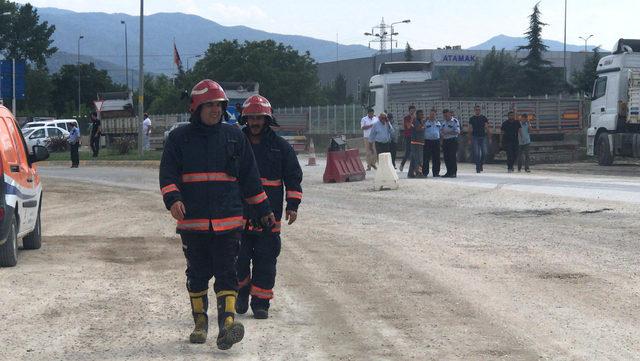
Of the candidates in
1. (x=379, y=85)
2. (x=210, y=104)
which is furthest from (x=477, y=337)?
(x=379, y=85)

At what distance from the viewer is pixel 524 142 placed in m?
29.5

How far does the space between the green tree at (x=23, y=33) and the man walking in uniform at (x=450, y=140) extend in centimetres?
10373

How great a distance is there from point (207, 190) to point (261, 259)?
1.34 m

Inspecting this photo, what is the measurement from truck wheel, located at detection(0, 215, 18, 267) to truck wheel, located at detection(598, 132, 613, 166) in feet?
87.8

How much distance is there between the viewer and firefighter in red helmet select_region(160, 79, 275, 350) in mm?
7578

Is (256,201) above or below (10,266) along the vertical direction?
above

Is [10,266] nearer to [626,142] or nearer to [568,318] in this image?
[568,318]

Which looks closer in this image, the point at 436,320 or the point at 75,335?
the point at 75,335

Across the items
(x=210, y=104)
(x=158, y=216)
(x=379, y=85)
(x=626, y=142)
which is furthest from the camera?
(x=379, y=85)

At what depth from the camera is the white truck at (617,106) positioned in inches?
1332

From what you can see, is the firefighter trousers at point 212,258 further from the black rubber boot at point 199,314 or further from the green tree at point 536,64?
the green tree at point 536,64

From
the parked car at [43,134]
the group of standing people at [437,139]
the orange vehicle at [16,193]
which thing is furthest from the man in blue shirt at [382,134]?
the parked car at [43,134]

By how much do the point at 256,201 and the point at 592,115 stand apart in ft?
98.1

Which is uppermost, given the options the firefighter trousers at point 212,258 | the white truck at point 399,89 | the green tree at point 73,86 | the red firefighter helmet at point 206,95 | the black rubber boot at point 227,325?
the green tree at point 73,86
